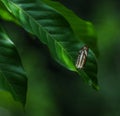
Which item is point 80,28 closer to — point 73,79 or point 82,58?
point 82,58

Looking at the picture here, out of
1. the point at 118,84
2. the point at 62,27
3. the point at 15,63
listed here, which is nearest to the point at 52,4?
the point at 62,27

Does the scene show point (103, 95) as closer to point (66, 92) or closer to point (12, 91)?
point (66, 92)

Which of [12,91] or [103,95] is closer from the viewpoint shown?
[12,91]

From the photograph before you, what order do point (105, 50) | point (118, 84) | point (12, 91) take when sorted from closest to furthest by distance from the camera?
point (12, 91) → point (118, 84) → point (105, 50)

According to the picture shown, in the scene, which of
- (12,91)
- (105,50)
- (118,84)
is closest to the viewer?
(12,91)

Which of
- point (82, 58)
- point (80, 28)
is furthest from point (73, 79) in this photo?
point (82, 58)

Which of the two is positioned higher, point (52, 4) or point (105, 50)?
point (52, 4)

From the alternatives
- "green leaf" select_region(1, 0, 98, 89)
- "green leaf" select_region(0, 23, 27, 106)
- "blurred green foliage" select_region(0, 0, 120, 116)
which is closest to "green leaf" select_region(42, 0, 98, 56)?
"green leaf" select_region(1, 0, 98, 89)
